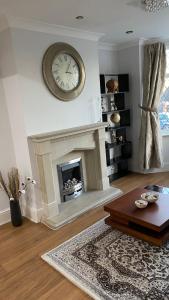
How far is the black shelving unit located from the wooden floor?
1404 millimetres

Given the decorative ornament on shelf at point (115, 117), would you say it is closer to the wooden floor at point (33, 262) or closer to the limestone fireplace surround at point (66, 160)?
the limestone fireplace surround at point (66, 160)

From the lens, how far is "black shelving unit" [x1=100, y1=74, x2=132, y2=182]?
4.21m

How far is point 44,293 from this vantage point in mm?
1862

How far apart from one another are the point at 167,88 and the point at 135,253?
3224 millimetres

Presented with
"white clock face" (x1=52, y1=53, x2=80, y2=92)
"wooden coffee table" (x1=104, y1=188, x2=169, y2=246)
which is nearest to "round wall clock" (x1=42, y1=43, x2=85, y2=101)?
"white clock face" (x1=52, y1=53, x2=80, y2=92)

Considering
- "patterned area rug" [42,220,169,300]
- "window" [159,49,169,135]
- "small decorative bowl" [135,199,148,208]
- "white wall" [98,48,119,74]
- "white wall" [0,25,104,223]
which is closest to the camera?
"patterned area rug" [42,220,169,300]

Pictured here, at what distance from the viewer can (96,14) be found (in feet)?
8.50

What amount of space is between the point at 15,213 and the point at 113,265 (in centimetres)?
142

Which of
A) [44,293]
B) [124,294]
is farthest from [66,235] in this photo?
[124,294]

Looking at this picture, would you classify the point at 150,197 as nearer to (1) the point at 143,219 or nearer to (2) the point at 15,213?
(1) the point at 143,219

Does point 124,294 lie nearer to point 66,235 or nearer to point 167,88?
point 66,235

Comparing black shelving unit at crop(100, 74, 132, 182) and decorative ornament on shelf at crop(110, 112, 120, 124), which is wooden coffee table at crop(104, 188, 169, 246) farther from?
decorative ornament on shelf at crop(110, 112, 120, 124)

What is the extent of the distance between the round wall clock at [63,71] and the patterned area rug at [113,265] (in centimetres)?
184

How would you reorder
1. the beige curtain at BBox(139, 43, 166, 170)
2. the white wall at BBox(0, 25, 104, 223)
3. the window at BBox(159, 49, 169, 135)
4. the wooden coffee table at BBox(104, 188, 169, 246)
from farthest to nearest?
the window at BBox(159, 49, 169, 135)
the beige curtain at BBox(139, 43, 166, 170)
the white wall at BBox(0, 25, 104, 223)
the wooden coffee table at BBox(104, 188, 169, 246)
